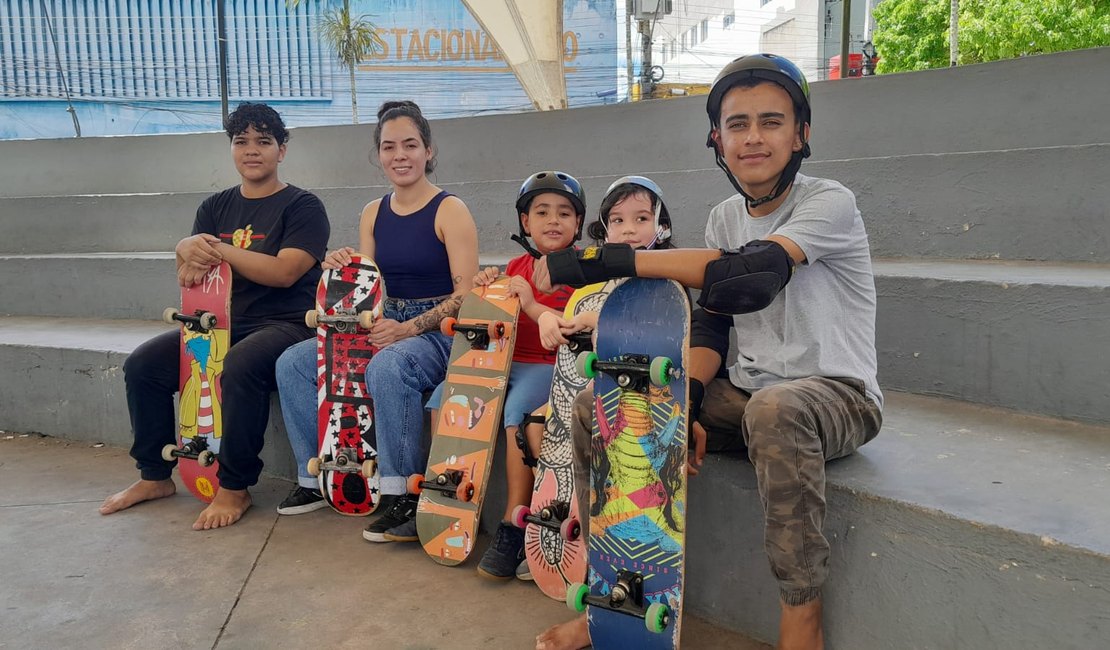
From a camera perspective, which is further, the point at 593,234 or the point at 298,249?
the point at 298,249

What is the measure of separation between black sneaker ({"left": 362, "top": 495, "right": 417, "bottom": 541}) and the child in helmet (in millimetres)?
353

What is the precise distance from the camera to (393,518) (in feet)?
9.02

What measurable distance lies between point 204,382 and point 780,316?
2151 millimetres

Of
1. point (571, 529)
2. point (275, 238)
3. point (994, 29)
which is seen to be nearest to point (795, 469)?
point (571, 529)

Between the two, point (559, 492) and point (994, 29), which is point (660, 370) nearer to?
point (559, 492)

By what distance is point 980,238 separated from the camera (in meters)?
2.94

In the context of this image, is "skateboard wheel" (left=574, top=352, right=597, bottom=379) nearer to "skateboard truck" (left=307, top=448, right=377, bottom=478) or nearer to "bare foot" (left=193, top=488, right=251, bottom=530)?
"skateboard truck" (left=307, top=448, right=377, bottom=478)

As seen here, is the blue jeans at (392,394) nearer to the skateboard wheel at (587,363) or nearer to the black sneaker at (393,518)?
the black sneaker at (393,518)

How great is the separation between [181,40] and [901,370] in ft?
78.9

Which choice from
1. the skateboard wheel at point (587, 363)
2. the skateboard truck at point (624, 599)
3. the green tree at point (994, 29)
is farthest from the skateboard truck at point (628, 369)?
the green tree at point (994, 29)

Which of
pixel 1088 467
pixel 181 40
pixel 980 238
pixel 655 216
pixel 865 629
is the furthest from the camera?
pixel 181 40

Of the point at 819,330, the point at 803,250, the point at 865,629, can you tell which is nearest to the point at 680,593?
the point at 865,629

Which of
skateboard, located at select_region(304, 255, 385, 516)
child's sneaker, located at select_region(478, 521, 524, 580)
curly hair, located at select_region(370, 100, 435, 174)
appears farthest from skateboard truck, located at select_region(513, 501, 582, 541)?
curly hair, located at select_region(370, 100, 435, 174)

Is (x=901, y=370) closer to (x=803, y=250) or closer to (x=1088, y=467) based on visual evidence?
(x=1088, y=467)
